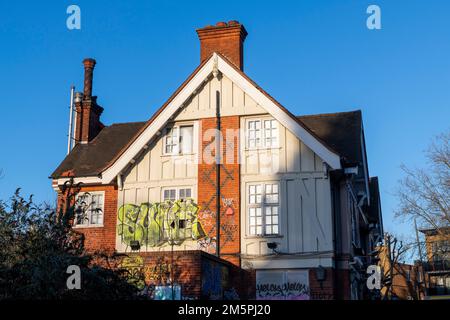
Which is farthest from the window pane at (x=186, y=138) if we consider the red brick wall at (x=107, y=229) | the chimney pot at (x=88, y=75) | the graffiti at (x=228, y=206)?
the chimney pot at (x=88, y=75)

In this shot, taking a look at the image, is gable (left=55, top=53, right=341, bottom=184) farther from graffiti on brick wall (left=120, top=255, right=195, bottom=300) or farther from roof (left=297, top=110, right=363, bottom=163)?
graffiti on brick wall (left=120, top=255, right=195, bottom=300)

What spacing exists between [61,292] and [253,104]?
39.1ft

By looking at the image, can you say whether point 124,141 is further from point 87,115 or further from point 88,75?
point 88,75

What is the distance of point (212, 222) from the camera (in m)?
20.4

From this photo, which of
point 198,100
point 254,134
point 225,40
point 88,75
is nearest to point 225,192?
point 254,134

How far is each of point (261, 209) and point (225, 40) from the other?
23.0 feet

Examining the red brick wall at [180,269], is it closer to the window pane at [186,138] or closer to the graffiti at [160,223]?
the graffiti at [160,223]

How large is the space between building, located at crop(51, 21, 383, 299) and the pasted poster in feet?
0.11

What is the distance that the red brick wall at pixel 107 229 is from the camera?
21.3 m

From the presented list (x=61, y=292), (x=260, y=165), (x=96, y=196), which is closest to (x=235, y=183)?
(x=260, y=165)

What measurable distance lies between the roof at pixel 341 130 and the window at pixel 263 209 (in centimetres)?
299

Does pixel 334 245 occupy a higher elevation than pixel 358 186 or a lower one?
lower

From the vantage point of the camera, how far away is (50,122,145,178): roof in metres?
23.1
